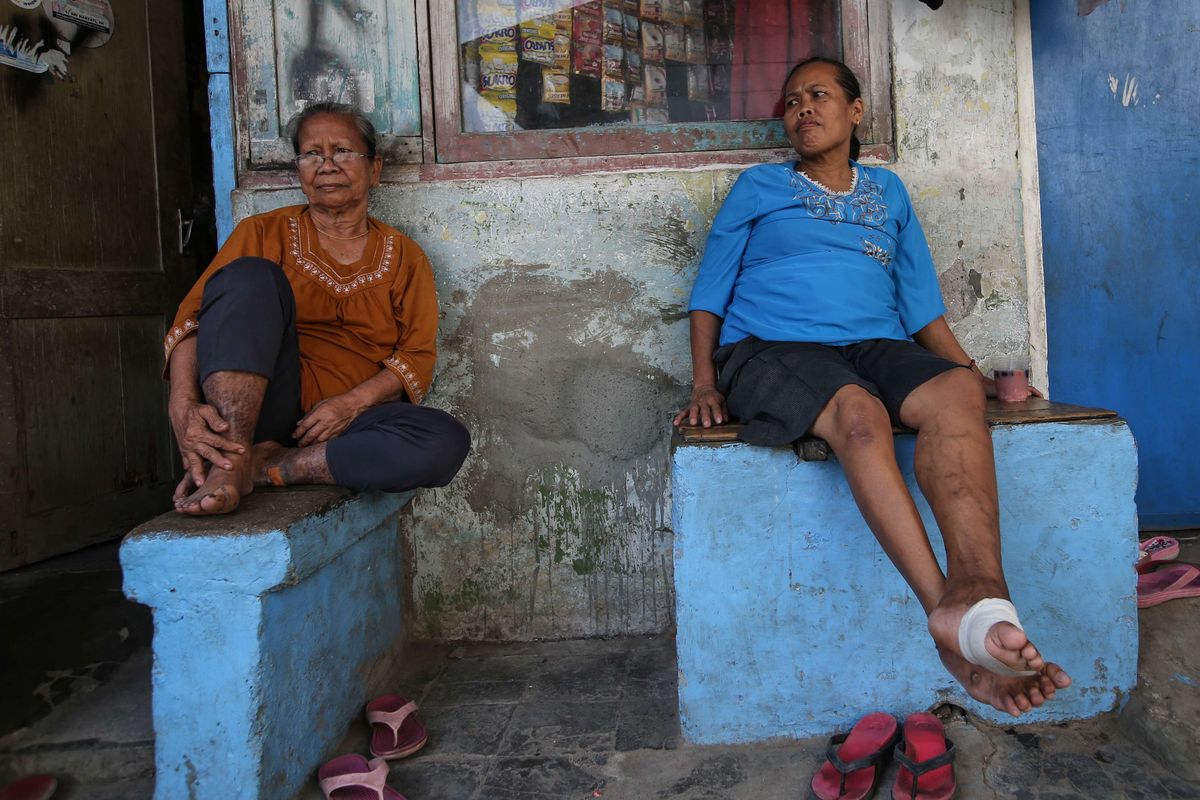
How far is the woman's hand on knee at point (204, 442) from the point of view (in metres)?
1.93

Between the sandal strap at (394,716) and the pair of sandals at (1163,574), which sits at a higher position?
the pair of sandals at (1163,574)

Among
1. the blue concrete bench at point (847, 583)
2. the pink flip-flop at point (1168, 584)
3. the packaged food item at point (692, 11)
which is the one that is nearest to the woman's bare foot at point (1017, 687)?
the blue concrete bench at point (847, 583)

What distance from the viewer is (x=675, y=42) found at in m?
2.86

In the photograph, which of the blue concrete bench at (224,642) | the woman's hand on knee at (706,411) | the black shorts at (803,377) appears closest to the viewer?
the blue concrete bench at (224,642)

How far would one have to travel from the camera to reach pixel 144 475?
379 centimetres

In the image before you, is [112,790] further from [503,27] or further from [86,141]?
[86,141]

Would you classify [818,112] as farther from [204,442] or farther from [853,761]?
[204,442]

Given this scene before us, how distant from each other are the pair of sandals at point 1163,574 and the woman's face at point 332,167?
2347mm

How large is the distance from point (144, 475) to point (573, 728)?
2.62 m

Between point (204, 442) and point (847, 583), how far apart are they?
156 cm

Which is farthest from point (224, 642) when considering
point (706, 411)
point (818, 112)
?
point (818, 112)

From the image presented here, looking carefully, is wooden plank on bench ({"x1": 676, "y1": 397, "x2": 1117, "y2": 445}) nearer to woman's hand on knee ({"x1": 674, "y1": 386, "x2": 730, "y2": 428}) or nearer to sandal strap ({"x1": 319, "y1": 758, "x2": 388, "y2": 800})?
woman's hand on knee ({"x1": 674, "y1": 386, "x2": 730, "y2": 428})

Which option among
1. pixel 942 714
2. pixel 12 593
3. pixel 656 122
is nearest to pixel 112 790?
pixel 12 593

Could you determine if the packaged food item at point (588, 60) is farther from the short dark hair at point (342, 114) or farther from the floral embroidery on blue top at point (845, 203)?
the floral embroidery on blue top at point (845, 203)
